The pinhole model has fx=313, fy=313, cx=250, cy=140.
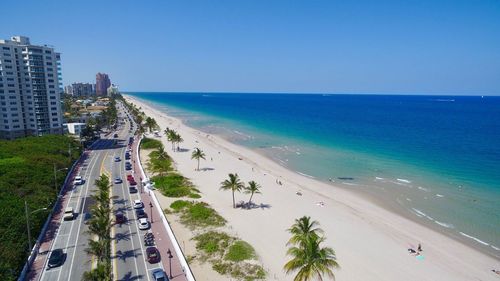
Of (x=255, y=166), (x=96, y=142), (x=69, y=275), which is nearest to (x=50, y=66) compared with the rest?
(x=96, y=142)

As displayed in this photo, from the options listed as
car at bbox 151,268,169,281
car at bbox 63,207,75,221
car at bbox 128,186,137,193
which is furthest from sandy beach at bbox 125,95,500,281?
car at bbox 63,207,75,221

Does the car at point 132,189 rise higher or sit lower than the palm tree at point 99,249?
lower

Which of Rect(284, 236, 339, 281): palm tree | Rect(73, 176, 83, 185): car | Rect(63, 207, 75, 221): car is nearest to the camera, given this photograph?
Rect(284, 236, 339, 281): palm tree

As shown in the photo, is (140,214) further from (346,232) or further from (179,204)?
(346,232)

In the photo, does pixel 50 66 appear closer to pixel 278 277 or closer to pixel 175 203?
pixel 175 203

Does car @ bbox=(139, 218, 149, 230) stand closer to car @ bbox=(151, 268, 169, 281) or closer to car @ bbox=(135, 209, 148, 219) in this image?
car @ bbox=(135, 209, 148, 219)

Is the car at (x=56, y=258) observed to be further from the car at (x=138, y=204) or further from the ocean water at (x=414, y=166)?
the ocean water at (x=414, y=166)

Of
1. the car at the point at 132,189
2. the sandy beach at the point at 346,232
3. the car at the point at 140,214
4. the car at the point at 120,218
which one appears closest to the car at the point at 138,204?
the car at the point at 140,214
